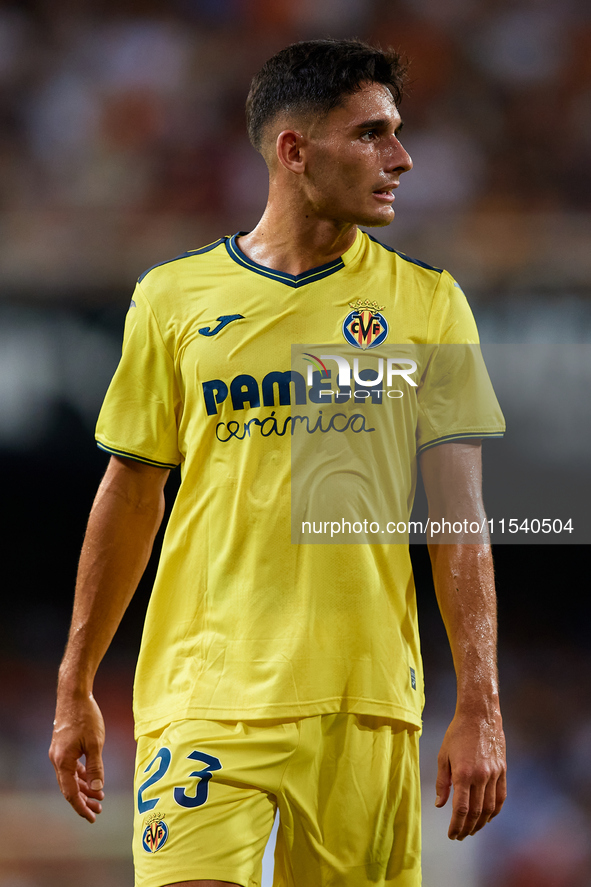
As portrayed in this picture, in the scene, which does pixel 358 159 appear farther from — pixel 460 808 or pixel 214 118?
pixel 214 118

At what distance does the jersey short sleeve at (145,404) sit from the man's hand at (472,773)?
0.78 meters

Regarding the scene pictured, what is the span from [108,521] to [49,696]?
6.97ft

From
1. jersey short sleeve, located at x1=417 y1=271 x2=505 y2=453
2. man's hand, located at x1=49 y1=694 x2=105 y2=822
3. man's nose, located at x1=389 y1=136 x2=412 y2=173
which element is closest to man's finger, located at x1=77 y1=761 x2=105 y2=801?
man's hand, located at x1=49 y1=694 x2=105 y2=822

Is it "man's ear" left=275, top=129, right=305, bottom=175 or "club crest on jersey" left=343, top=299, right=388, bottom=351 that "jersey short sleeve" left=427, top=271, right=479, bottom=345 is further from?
"man's ear" left=275, top=129, right=305, bottom=175

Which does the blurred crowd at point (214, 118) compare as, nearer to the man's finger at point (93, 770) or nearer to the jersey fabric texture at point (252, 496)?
the jersey fabric texture at point (252, 496)

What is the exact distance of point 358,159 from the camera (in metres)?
1.95

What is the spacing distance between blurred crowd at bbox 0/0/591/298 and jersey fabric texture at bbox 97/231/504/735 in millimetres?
1981

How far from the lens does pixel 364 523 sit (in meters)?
1.84

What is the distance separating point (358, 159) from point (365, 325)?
1.08 feet

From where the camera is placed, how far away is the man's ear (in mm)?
2014

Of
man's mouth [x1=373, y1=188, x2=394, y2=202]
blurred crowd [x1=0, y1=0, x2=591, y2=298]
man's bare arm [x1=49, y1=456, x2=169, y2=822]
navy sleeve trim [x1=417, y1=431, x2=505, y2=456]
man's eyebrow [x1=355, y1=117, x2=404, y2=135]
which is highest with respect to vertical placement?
blurred crowd [x1=0, y1=0, x2=591, y2=298]

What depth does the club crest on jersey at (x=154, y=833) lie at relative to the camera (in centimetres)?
169

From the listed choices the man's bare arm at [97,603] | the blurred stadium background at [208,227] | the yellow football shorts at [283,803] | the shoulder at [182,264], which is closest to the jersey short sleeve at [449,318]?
the shoulder at [182,264]

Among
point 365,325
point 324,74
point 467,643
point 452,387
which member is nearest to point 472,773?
point 467,643
